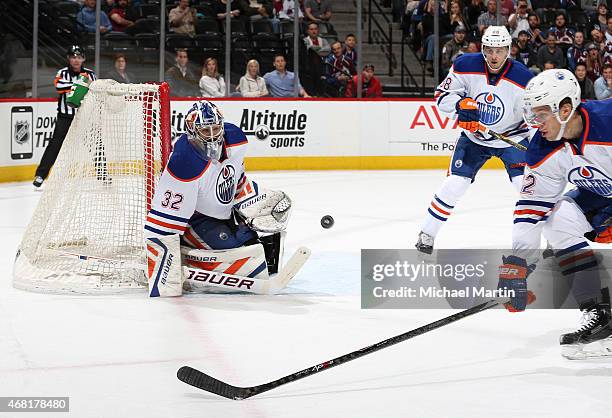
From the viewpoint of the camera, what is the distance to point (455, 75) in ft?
18.2

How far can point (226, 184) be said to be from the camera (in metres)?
4.66

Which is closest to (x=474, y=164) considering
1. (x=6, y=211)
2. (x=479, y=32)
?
(x=6, y=211)

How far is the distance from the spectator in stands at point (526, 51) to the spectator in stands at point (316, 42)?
190cm

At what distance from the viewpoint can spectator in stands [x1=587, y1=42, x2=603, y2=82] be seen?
10961 millimetres

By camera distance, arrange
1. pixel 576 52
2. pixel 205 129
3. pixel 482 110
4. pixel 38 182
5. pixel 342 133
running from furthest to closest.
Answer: pixel 576 52, pixel 342 133, pixel 38 182, pixel 482 110, pixel 205 129

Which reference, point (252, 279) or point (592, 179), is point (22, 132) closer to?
point (252, 279)

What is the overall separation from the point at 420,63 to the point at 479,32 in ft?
2.17

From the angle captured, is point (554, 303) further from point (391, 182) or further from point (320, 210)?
point (391, 182)

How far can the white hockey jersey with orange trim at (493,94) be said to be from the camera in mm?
5422

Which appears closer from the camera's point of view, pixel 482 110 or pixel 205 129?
pixel 205 129

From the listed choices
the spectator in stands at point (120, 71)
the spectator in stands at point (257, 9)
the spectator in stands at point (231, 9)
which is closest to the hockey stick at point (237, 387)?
the spectator in stands at point (120, 71)

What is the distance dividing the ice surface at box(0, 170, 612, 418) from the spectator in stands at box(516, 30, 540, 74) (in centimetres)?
615

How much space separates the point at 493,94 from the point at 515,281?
2024mm

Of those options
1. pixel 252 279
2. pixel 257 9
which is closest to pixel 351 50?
pixel 257 9
